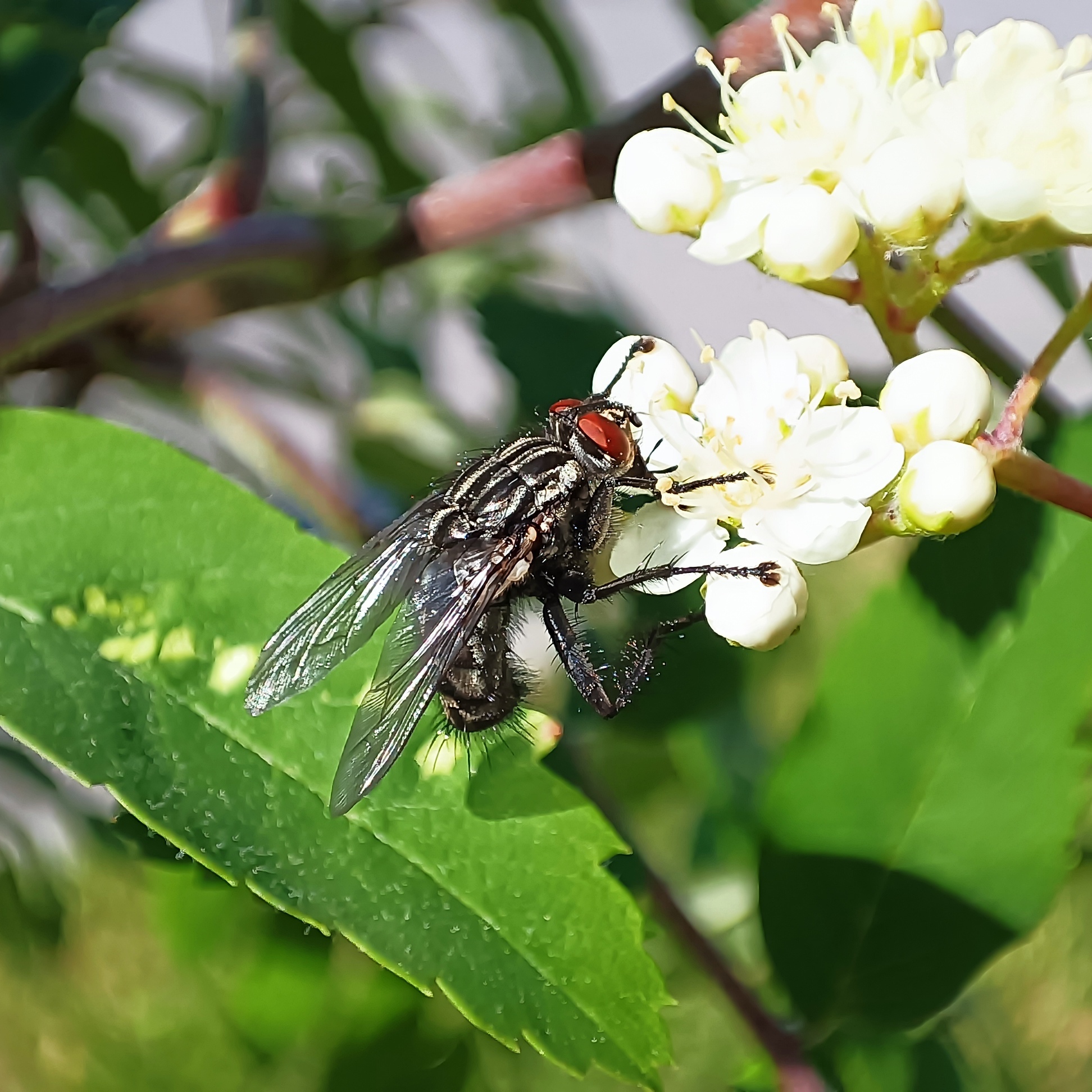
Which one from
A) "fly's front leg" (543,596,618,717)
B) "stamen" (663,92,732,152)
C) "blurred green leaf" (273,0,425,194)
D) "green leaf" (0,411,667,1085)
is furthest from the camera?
"blurred green leaf" (273,0,425,194)

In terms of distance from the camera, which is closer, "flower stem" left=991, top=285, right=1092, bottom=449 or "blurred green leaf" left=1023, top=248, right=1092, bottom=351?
"flower stem" left=991, top=285, right=1092, bottom=449

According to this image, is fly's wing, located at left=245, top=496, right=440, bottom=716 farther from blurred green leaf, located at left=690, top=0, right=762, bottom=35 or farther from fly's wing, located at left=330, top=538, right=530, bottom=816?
blurred green leaf, located at left=690, top=0, right=762, bottom=35

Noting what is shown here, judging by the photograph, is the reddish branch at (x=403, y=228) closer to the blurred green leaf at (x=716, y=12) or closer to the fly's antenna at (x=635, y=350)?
the fly's antenna at (x=635, y=350)

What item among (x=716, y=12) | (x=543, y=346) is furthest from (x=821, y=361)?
(x=716, y=12)

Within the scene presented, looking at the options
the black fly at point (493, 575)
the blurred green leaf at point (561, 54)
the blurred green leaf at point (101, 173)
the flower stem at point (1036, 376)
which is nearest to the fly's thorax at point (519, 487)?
the black fly at point (493, 575)

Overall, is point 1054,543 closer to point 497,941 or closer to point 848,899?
point 848,899

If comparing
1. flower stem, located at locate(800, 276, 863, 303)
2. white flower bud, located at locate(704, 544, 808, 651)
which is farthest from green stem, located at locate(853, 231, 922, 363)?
white flower bud, located at locate(704, 544, 808, 651)

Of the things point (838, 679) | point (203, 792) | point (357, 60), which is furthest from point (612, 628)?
point (357, 60)
